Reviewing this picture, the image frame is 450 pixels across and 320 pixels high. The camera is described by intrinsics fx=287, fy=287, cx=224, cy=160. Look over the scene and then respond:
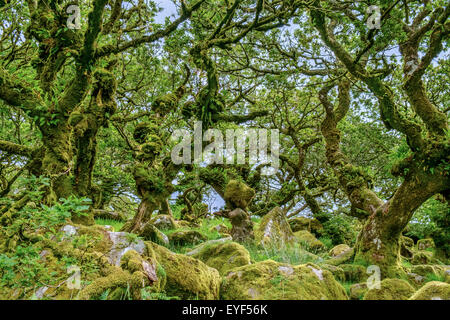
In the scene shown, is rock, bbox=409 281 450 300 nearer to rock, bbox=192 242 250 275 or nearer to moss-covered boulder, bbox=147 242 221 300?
moss-covered boulder, bbox=147 242 221 300

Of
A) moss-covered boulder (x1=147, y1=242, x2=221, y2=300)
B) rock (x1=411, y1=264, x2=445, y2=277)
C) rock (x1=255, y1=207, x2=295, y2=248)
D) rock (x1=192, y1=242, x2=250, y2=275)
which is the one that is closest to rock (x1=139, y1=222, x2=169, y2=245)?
rock (x1=192, y1=242, x2=250, y2=275)

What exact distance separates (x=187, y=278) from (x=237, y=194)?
6216 millimetres

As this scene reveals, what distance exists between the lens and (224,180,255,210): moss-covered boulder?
10.1 m

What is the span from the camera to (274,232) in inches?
392

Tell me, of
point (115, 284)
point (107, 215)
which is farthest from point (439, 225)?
point (107, 215)

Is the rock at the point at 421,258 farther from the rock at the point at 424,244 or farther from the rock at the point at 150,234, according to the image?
the rock at the point at 150,234

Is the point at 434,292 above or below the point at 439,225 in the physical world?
below

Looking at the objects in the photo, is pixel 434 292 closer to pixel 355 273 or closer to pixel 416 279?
pixel 355 273

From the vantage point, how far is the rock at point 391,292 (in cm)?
400

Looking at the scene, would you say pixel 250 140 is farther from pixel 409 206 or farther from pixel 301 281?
pixel 301 281

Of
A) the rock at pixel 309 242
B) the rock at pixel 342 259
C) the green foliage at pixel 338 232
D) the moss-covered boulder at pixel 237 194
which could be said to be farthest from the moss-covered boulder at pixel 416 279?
the green foliage at pixel 338 232

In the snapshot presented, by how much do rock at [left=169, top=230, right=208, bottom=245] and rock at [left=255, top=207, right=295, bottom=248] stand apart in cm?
206
